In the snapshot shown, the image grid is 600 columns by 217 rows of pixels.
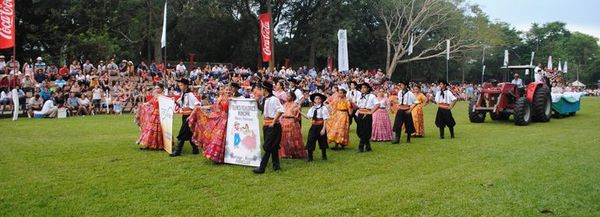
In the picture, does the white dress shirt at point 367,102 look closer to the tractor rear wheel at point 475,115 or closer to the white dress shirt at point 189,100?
the white dress shirt at point 189,100

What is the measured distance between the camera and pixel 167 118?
34.0 ft

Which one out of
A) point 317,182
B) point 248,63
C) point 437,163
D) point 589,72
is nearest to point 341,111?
point 437,163

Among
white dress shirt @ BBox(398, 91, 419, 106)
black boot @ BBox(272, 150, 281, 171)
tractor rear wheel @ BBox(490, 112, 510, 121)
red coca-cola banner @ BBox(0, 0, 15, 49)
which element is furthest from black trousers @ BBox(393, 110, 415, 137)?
red coca-cola banner @ BBox(0, 0, 15, 49)

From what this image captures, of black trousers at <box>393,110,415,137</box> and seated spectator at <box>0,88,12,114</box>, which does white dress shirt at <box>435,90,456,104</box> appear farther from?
seated spectator at <box>0,88,12,114</box>

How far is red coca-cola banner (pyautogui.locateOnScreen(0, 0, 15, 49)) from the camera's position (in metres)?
17.5

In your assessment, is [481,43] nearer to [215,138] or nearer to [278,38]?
[278,38]

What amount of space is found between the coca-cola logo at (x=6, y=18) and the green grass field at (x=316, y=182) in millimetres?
7723

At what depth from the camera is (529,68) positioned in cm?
1820

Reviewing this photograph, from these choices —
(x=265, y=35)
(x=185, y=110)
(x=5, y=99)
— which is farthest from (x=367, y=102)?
(x=265, y=35)

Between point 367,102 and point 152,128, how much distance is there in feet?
15.2

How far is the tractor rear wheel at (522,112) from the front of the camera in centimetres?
1616

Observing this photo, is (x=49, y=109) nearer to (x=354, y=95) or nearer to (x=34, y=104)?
(x=34, y=104)

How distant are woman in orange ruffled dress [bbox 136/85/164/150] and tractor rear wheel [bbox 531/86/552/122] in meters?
12.9

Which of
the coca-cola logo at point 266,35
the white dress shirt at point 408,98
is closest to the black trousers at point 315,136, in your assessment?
the white dress shirt at point 408,98
